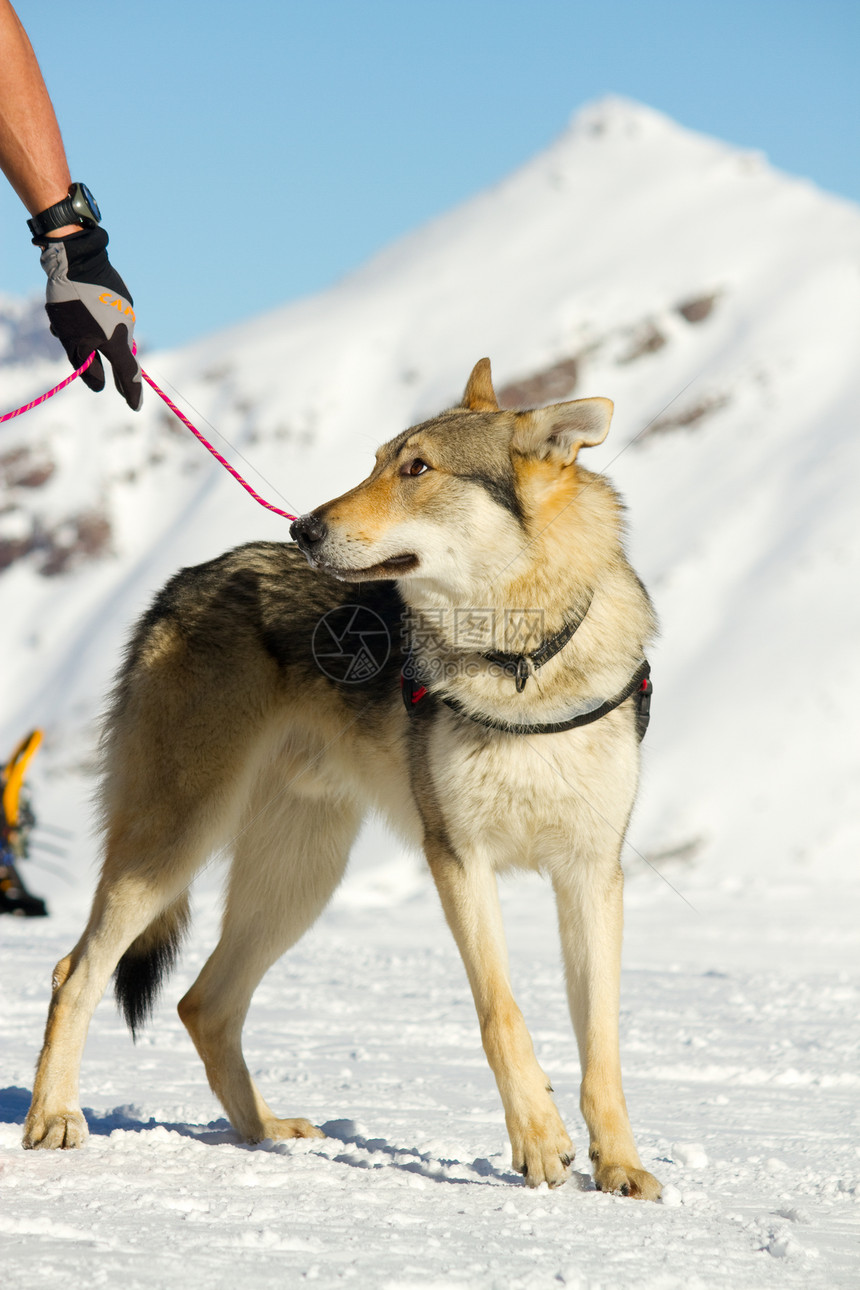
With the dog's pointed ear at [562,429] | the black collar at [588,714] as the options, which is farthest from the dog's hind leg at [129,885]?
the dog's pointed ear at [562,429]

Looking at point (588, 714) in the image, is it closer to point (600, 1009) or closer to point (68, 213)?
point (600, 1009)

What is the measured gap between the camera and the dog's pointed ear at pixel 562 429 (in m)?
3.19

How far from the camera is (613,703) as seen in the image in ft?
10.4

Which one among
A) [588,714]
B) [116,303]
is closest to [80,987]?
[588,714]

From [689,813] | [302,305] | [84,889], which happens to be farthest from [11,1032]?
[302,305]

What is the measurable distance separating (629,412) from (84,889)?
2490 centimetres

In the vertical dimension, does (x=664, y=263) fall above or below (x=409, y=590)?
above

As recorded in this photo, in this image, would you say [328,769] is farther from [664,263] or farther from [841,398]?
[664,263]

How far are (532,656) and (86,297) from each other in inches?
→ 60.0

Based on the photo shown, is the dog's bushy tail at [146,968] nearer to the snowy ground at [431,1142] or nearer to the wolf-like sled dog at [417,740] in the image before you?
the wolf-like sled dog at [417,740]

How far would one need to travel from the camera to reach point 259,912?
3918 mm

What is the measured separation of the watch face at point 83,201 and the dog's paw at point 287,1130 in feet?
8.61

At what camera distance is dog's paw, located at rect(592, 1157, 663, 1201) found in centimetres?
270

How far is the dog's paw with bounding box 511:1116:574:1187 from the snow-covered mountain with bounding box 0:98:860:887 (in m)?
16.6
